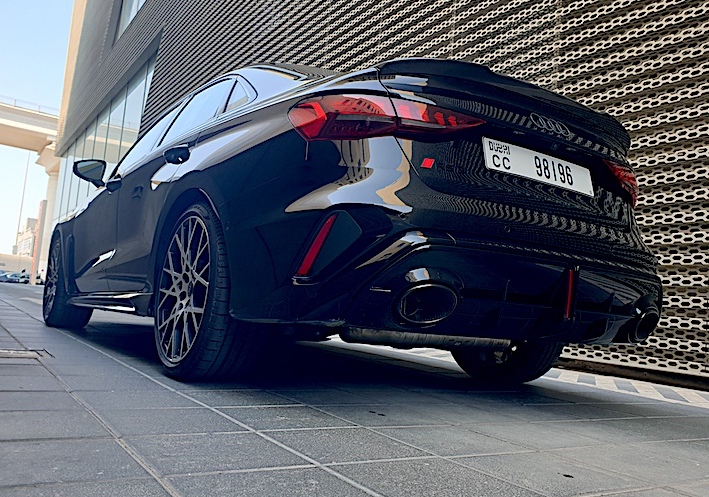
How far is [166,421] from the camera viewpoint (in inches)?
72.1

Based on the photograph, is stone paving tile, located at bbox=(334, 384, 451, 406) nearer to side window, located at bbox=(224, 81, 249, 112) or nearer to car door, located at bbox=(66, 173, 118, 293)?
side window, located at bbox=(224, 81, 249, 112)

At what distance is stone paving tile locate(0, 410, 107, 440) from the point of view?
62.4 inches

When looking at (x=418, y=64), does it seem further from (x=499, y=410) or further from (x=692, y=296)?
(x=692, y=296)

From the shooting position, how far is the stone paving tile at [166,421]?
5.64 ft

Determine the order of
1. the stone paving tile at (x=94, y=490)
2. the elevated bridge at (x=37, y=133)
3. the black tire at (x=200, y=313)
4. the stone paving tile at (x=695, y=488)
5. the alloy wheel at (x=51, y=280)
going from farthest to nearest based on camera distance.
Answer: the elevated bridge at (x=37, y=133), the alloy wheel at (x=51, y=280), the black tire at (x=200, y=313), the stone paving tile at (x=695, y=488), the stone paving tile at (x=94, y=490)

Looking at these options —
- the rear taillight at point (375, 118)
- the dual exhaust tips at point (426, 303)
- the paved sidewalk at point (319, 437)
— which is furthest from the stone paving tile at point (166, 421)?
the rear taillight at point (375, 118)

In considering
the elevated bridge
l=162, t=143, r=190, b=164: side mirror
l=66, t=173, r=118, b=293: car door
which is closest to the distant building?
the elevated bridge

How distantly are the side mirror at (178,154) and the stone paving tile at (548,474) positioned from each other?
1.98m

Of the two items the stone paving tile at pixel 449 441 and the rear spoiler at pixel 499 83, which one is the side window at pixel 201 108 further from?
the stone paving tile at pixel 449 441

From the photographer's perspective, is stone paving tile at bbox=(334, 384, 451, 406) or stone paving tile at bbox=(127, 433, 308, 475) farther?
stone paving tile at bbox=(334, 384, 451, 406)

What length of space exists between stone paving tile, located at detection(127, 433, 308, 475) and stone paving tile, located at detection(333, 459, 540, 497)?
0.57ft

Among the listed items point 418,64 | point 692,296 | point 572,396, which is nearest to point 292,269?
point 418,64

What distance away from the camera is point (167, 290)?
2852 mm

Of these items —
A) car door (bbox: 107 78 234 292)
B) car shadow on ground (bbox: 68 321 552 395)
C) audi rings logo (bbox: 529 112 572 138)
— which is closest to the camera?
audi rings logo (bbox: 529 112 572 138)
